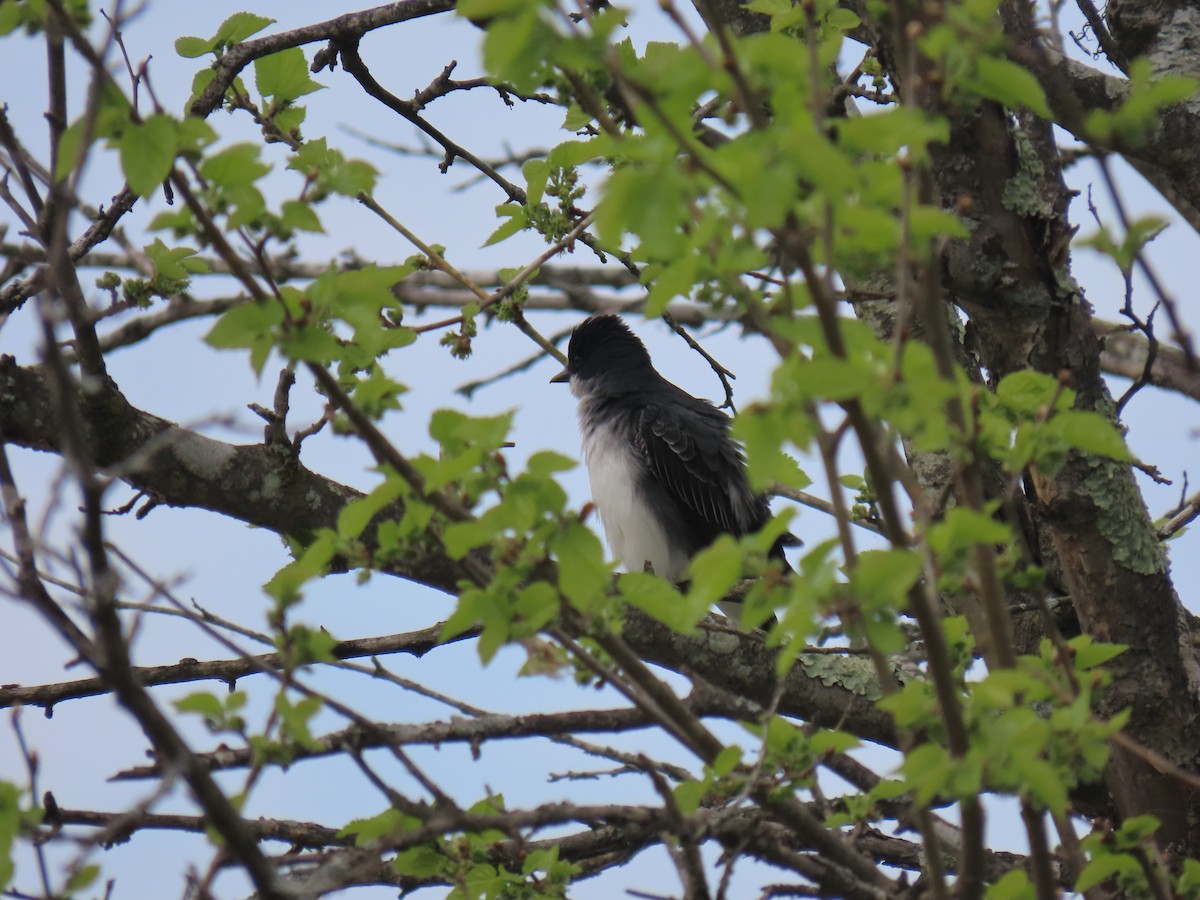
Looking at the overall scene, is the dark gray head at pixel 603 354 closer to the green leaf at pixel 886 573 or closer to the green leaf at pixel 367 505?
the green leaf at pixel 367 505

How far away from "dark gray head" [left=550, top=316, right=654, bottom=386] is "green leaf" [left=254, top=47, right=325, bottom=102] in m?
4.73

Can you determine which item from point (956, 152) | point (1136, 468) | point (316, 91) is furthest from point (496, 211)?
point (1136, 468)

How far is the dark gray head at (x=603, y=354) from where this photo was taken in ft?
26.2

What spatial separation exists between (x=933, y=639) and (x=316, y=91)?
6.89 ft

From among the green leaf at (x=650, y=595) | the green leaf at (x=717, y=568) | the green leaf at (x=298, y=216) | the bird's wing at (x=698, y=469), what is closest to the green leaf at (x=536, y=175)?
the green leaf at (x=298, y=216)

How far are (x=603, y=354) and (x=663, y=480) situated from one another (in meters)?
1.19

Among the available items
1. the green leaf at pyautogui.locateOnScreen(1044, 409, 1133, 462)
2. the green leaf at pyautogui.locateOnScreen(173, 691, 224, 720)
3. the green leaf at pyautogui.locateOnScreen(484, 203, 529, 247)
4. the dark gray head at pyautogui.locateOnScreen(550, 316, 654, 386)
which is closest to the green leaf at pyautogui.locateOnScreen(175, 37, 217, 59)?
the green leaf at pyautogui.locateOnScreen(484, 203, 529, 247)

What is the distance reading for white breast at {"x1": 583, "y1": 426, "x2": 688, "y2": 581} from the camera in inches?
286

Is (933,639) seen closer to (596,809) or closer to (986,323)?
(596,809)

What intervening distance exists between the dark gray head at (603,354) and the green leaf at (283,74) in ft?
15.5

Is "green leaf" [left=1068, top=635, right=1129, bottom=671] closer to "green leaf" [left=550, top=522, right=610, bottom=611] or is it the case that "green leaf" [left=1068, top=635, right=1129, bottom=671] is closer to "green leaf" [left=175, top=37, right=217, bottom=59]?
"green leaf" [left=550, top=522, right=610, bottom=611]

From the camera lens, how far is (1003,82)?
75.9 inches

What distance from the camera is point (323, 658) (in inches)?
87.0

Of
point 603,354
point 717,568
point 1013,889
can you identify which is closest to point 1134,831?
point 1013,889
